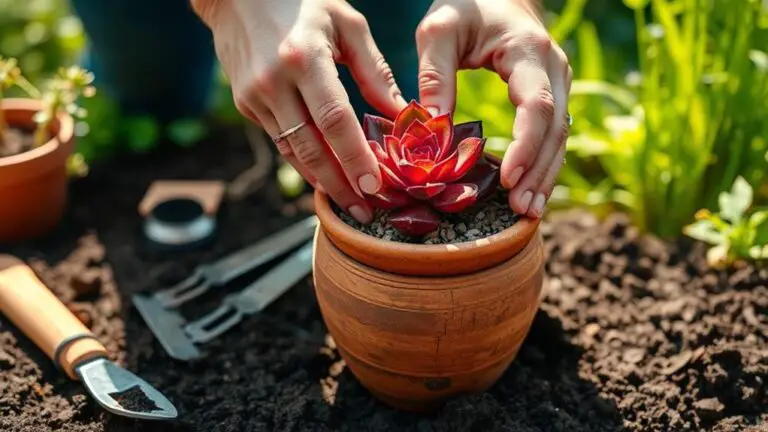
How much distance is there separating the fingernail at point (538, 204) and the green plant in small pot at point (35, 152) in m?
1.27

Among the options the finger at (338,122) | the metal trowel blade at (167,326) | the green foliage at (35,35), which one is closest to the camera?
the finger at (338,122)

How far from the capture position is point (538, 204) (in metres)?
1.69

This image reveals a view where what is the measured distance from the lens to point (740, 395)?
75.7 inches

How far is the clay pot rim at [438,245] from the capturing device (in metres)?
1.60

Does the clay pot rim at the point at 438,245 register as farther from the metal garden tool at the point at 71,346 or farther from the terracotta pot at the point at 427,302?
the metal garden tool at the point at 71,346

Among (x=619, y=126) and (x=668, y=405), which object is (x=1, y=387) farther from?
(x=619, y=126)

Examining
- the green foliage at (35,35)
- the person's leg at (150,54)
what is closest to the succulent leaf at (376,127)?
the person's leg at (150,54)

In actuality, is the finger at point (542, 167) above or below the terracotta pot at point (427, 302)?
above

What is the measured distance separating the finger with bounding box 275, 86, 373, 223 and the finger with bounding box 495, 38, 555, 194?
0.98 feet

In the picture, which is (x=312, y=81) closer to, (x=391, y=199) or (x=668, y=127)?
(x=391, y=199)

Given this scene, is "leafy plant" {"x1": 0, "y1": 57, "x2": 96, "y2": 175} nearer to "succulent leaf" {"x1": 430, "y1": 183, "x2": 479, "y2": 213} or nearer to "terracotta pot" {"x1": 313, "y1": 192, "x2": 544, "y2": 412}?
"terracotta pot" {"x1": 313, "y1": 192, "x2": 544, "y2": 412}

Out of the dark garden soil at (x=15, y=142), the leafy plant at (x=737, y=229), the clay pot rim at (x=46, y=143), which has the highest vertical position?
the clay pot rim at (x=46, y=143)

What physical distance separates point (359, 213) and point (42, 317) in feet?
2.73

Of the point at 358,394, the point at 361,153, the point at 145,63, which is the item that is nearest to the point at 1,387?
the point at 358,394
